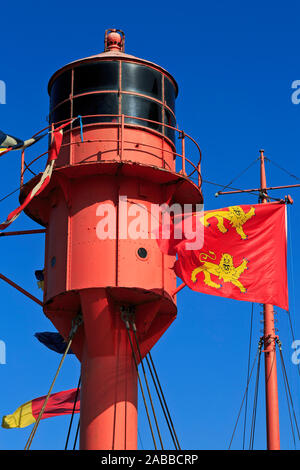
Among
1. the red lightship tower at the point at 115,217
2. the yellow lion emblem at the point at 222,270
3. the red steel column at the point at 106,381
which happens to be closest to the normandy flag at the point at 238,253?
the yellow lion emblem at the point at 222,270

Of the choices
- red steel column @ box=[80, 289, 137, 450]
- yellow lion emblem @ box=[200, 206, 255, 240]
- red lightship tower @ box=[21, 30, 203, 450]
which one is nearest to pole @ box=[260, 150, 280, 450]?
red lightship tower @ box=[21, 30, 203, 450]

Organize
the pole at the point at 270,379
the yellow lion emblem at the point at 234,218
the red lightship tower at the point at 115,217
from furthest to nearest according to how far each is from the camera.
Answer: the pole at the point at 270,379 < the yellow lion emblem at the point at 234,218 < the red lightship tower at the point at 115,217

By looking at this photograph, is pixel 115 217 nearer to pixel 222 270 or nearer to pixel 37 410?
pixel 222 270

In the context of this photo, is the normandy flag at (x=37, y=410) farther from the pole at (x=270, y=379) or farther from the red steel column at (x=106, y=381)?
the pole at (x=270, y=379)

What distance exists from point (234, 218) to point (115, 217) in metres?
4.03

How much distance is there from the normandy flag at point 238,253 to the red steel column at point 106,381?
9.53 ft

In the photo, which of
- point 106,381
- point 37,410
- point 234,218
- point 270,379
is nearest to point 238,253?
point 234,218

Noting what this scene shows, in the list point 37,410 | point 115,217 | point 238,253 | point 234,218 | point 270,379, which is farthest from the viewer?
point 37,410

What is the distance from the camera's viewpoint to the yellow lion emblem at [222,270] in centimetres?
3512

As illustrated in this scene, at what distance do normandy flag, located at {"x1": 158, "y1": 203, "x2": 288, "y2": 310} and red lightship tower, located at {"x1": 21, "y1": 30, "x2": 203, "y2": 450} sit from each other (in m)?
0.94

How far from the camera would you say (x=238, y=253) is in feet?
117

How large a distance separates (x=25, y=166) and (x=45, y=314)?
513cm
